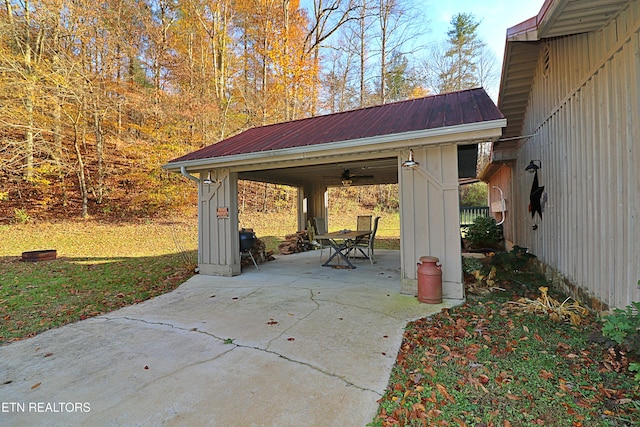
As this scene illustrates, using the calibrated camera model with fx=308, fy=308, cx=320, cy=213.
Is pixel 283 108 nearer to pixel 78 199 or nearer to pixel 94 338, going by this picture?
pixel 78 199

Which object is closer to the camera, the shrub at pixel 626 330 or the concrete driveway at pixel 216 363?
the concrete driveway at pixel 216 363

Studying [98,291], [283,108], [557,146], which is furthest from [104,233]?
[557,146]

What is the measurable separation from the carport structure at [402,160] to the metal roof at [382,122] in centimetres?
2

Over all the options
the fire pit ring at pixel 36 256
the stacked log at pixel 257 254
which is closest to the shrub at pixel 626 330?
the stacked log at pixel 257 254

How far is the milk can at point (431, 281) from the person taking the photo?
3799mm

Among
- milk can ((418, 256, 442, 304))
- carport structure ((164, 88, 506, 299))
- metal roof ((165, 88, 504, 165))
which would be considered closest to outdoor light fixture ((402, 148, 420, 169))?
carport structure ((164, 88, 506, 299))

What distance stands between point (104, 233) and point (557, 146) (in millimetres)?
12553

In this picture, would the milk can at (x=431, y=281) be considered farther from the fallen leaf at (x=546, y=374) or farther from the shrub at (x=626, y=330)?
the shrub at (x=626, y=330)

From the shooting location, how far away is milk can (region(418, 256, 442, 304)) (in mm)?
3799

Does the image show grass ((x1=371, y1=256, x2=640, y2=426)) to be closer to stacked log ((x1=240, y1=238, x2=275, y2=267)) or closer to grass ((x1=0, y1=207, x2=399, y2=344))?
grass ((x1=0, y1=207, x2=399, y2=344))

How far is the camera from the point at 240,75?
14.5m

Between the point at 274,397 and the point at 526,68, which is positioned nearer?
the point at 274,397

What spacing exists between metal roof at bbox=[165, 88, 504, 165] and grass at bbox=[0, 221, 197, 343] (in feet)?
7.41

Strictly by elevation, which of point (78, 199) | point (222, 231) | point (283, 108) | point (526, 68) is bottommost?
point (222, 231)
